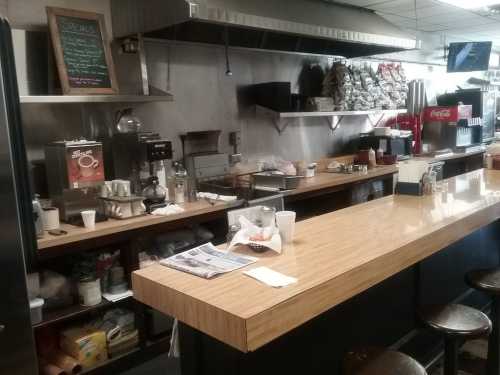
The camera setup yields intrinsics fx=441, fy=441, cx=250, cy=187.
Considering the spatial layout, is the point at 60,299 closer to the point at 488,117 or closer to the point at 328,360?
the point at 328,360

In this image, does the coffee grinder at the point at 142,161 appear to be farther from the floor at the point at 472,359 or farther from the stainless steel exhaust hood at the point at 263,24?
the floor at the point at 472,359

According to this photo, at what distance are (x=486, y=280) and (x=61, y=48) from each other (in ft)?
9.46

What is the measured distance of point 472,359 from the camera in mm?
2828

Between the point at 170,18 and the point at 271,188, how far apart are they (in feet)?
5.13

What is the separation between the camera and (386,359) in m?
1.61

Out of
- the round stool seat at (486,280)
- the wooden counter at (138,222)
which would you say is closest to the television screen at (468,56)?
the wooden counter at (138,222)

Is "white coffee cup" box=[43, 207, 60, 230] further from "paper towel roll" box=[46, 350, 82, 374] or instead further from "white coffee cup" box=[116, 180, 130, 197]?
"paper towel roll" box=[46, 350, 82, 374]

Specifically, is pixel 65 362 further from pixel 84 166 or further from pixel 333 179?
pixel 333 179

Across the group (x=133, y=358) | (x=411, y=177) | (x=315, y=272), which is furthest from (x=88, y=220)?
(x=411, y=177)

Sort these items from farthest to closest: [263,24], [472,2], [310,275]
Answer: [472,2], [263,24], [310,275]

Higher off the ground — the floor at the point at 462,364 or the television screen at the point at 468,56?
the television screen at the point at 468,56

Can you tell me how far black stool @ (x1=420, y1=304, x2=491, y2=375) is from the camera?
5.96ft

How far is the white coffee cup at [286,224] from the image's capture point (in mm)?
1821

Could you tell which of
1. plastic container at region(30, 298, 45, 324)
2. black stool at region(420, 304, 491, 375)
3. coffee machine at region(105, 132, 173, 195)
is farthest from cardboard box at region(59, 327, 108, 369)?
black stool at region(420, 304, 491, 375)
